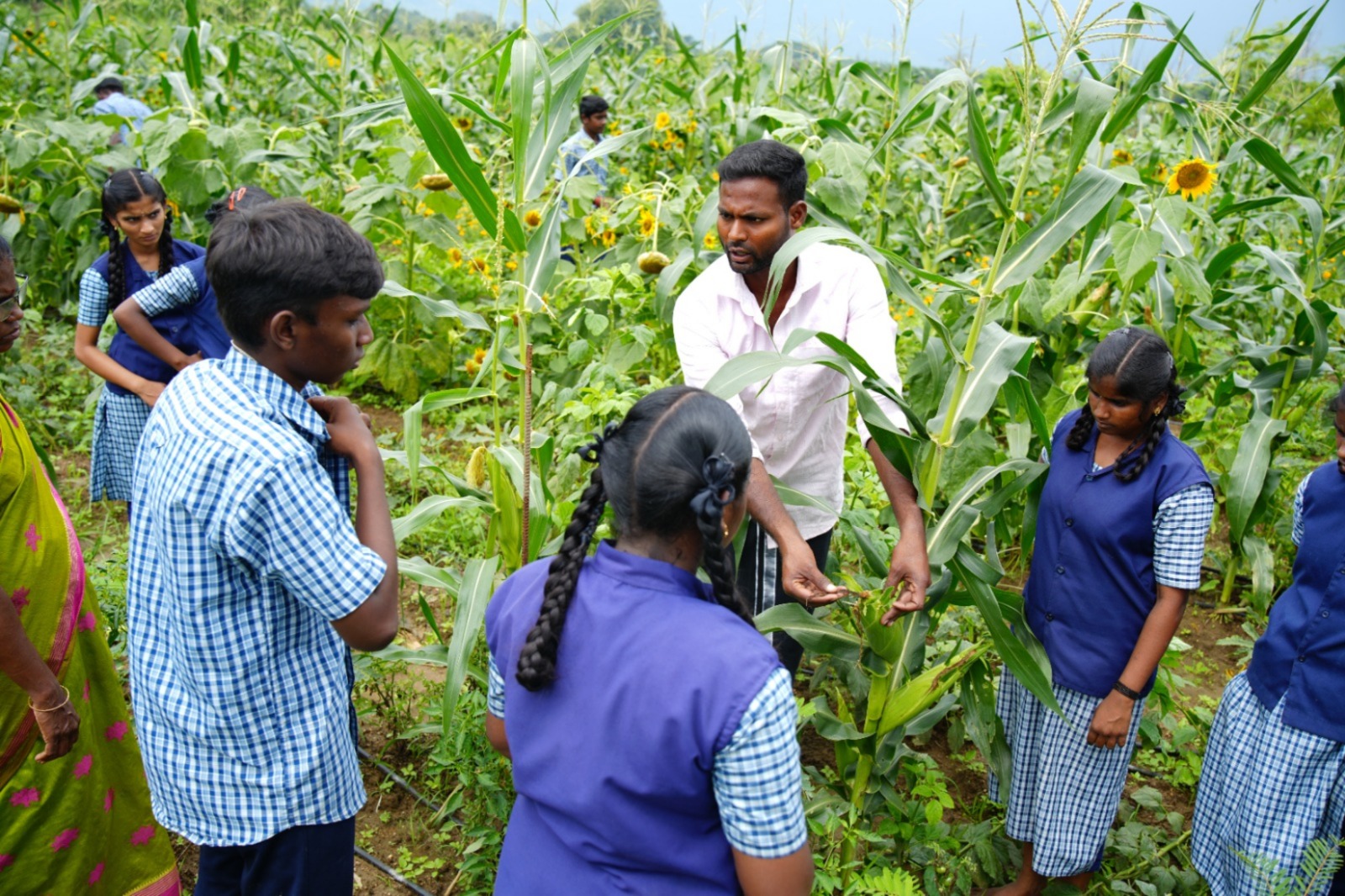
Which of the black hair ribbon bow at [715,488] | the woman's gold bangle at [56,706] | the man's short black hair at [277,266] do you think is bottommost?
the woman's gold bangle at [56,706]

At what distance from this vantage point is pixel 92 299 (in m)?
3.46

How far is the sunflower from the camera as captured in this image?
336cm

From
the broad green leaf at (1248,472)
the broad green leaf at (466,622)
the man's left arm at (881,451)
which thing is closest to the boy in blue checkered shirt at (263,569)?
the broad green leaf at (466,622)

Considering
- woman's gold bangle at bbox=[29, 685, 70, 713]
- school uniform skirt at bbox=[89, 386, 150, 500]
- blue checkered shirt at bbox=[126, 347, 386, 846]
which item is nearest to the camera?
blue checkered shirt at bbox=[126, 347, 386, 846]

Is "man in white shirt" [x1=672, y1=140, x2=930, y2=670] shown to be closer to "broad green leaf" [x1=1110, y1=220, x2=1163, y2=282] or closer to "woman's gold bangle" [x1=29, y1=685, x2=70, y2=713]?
"broad green leaf" [x1=1110, y1=220, x2=1163, y2=282]

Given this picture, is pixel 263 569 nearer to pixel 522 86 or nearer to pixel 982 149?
pixel 522 86

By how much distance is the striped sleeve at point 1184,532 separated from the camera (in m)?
2.13

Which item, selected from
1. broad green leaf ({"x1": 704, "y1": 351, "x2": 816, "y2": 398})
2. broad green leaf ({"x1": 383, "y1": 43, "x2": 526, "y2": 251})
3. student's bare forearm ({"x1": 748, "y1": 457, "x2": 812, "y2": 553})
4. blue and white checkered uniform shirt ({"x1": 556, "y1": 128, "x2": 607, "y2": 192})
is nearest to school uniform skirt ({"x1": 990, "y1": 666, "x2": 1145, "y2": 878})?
student's bare forearm ({"x1": 748, "y1": 457, "x2": 812, "y2": 553})

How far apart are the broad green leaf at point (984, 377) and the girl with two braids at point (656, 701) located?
0.95 meters

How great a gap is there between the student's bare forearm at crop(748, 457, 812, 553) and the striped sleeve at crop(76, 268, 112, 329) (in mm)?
2524

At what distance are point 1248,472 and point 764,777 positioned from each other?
262cm

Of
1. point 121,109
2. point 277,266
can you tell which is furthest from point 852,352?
point 121,109

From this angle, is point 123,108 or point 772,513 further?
point 123,108

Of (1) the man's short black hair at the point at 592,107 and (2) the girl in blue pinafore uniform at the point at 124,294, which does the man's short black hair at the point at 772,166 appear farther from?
(1) the man's short black hair at the point at 592,107
